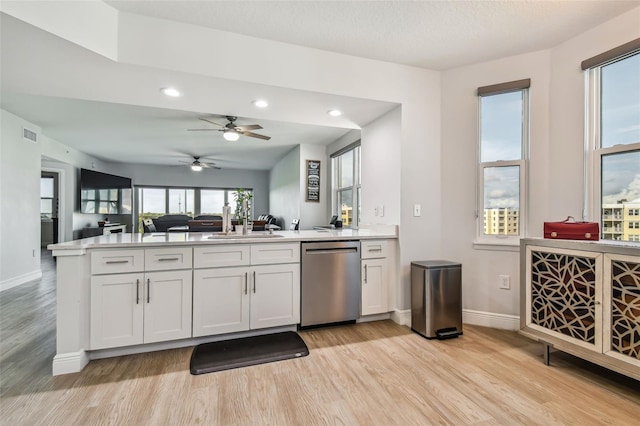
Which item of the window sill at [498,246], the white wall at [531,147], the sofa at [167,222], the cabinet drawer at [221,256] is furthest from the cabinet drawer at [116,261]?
the sofa at [167,222]

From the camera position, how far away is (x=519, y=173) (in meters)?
2.88

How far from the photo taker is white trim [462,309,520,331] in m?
2.86

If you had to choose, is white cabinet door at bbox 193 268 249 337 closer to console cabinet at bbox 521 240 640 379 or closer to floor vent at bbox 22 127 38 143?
console cabinet at bbox 521 240 640 379

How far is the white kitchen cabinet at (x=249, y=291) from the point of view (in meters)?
2.48

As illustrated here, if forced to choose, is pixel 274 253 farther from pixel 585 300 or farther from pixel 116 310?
pixel 585 300

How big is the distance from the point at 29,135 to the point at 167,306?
4.53 metres

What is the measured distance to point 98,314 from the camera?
2217 mm

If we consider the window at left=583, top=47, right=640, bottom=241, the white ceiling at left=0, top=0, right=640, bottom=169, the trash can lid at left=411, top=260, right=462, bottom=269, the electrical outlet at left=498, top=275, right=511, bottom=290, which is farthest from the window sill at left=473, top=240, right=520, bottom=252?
the white ceiling at left=0, top=0, right=640, bottom=169

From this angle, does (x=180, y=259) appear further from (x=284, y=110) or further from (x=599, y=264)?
(x=599, y=264)

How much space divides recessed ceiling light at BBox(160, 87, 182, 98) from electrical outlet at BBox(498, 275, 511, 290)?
3553 millimetres

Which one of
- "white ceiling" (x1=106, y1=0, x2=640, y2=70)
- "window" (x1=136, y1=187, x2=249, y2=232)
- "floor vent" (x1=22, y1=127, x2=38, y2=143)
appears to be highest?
"white ceiling" (x1=106, y1=0, x2=640, y2=70)

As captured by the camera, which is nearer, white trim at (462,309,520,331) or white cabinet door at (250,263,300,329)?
white cabinet door at (250,263,300,329)

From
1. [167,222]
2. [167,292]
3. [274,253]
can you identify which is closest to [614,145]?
[274,253]

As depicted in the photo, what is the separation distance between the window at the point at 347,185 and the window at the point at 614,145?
9.46 ft
